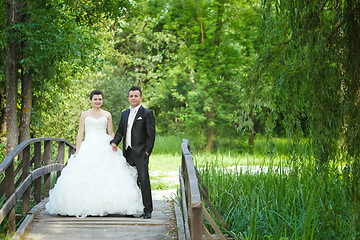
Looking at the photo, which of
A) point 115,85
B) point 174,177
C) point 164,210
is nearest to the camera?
point 164,210

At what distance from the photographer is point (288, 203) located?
502 centimetres

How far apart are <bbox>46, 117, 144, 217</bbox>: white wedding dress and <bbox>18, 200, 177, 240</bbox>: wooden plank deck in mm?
144

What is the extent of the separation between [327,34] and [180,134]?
18.6 metres

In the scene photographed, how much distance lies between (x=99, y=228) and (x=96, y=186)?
895 millimetres

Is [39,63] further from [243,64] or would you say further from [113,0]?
[243,64]

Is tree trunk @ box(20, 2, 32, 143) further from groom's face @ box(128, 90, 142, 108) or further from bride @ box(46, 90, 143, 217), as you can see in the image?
groom's face @ box(128, 90, 142, 108)

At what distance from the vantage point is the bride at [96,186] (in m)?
5.94

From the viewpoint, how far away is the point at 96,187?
6055 mm

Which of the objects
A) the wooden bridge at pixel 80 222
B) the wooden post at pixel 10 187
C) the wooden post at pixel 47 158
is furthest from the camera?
the wooden post at pixel 47 158

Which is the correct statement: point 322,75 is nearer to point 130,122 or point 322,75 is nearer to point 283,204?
point 283,204

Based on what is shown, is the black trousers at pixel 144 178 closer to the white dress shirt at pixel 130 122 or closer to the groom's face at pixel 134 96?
the white dress shirt at pixel 130 122

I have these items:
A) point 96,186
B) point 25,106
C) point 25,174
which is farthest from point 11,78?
point 96,186

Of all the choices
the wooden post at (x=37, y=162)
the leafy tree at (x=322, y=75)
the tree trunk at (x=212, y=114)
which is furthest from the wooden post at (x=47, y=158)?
the tree trunk at (x=212, y=114)

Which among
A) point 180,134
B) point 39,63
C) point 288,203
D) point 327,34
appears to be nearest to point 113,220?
point 288,203
